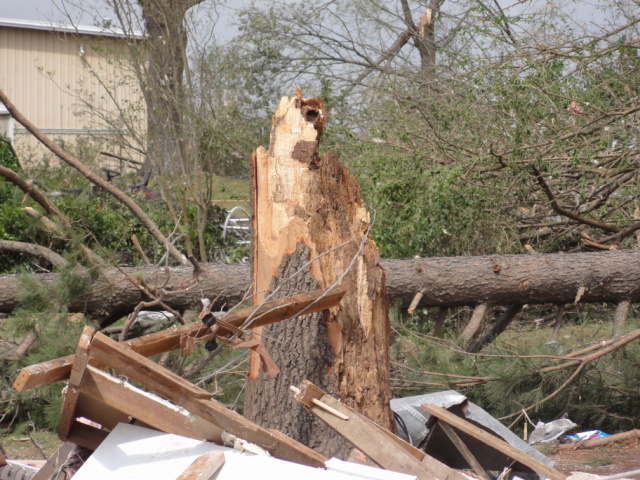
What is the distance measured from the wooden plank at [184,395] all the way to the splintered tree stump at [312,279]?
80 cm

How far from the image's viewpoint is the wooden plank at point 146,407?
2.01 meters

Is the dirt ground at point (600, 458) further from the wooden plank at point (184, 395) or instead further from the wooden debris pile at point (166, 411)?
the wooden plank at point (184, 395)

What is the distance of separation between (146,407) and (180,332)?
1.04ft

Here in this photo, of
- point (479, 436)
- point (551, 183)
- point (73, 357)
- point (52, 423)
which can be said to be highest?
point (551, 183)

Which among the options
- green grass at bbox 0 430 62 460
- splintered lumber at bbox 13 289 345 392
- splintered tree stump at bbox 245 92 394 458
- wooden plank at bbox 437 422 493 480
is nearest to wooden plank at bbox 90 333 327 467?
splintered lumber at bbox 13 289 345 392

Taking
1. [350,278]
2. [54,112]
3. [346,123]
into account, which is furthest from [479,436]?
[54,112]

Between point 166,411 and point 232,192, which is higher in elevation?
point 232,192

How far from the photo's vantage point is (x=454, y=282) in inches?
194

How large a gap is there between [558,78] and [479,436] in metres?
3.76

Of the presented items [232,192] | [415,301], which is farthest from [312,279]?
[232,192]

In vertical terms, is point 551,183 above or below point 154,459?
above

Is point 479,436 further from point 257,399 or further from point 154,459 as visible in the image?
point 154,459

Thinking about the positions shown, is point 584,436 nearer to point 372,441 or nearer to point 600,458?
point 600,458

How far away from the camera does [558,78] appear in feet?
18.6
